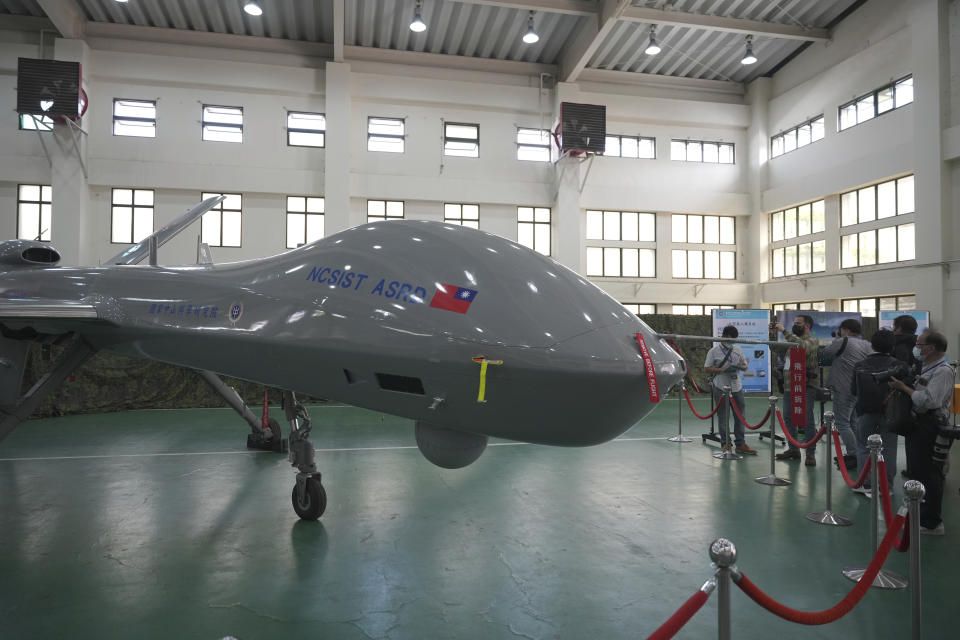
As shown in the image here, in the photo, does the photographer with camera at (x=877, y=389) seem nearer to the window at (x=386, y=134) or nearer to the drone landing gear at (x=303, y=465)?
the drone landing gear at (x=303, y=465)

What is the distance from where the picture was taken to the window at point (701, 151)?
22641 mm

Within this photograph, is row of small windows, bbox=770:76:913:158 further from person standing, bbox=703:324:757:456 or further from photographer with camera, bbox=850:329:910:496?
photographer with camera, bbox=850:329:910:496

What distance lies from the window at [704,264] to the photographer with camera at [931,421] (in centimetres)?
1816

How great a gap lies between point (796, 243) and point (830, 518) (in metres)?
18.7

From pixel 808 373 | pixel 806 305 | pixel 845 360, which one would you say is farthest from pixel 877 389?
pixel 806 305

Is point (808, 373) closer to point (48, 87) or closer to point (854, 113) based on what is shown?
point (854, 113)

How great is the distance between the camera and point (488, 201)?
808 inches

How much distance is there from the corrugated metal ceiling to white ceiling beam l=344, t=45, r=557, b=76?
19 cm

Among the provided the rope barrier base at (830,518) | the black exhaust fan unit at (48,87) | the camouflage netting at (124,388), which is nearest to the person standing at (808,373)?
the rope barrier base at (830,518)

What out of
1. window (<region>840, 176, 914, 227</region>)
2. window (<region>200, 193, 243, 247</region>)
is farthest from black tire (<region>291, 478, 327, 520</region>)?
window (<region>840, 176, 914, 227</region>)

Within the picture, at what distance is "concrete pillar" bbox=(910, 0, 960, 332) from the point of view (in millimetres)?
15680

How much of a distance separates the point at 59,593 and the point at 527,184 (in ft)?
62.3

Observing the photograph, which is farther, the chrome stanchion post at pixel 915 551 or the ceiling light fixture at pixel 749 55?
the ceiling light fixture at pixel 749 55

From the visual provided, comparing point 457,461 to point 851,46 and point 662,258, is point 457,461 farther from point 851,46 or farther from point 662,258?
point 851,46
